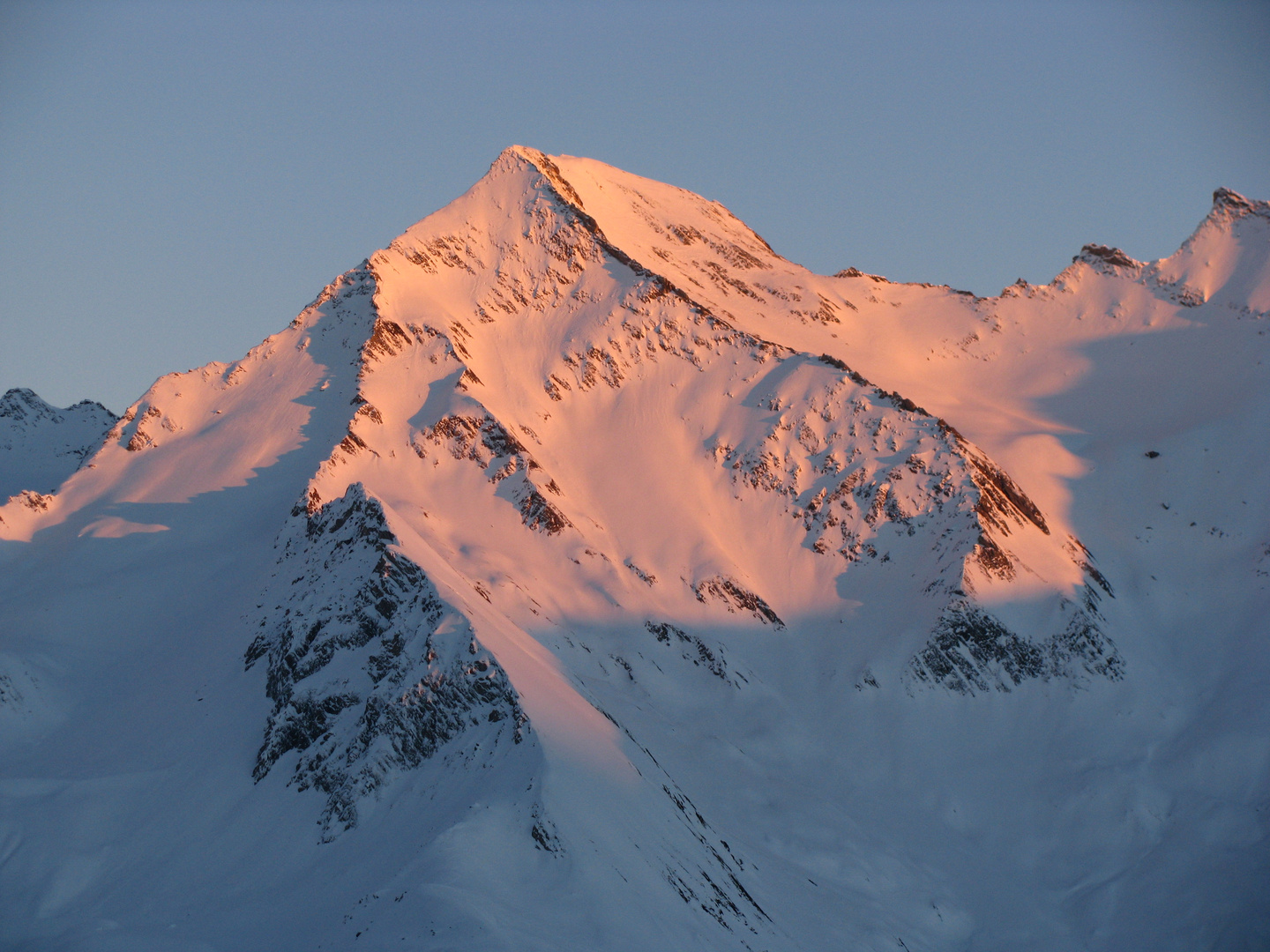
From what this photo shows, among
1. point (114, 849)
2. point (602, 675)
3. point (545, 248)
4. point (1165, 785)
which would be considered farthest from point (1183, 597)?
point (114, 849)

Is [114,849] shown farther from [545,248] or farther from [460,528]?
[545,248]

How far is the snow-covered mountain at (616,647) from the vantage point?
9094 centimetres

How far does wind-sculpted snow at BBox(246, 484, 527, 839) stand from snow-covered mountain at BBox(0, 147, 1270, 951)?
39cm

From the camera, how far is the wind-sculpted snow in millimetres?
95375

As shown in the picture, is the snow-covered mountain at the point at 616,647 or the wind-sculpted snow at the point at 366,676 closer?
the snow-covered mountain at the point at 616,647

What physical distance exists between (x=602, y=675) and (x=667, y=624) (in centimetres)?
1515

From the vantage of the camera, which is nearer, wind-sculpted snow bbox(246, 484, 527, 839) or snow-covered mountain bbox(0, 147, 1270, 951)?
snow-covered mountain bbox(0, 147, 1270, 951)

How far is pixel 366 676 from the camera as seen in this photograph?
341ft

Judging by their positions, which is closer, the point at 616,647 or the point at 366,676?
the point at 366,676

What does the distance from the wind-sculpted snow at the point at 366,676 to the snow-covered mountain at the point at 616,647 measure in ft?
1.28

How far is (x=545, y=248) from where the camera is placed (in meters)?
199

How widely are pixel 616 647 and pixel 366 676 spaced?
37625 mm

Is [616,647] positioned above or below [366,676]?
below

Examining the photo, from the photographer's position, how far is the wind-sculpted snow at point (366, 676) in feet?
313
